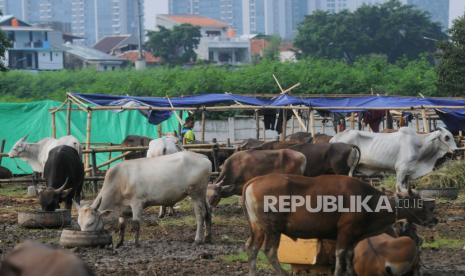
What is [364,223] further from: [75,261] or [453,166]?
[453,166]

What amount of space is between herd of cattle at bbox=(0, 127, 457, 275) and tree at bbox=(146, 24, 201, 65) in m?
70.7

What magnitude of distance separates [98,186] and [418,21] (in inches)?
2729

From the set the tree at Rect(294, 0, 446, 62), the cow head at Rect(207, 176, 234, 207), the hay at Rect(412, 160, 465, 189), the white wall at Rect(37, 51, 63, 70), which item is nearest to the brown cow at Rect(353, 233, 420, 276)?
the cow head at Rect(207, 176, 234, 207)

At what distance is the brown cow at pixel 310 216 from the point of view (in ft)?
37.6

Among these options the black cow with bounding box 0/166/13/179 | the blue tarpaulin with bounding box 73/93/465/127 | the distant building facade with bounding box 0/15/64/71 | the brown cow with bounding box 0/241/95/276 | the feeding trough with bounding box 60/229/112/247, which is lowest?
the black cow with bounding box 0/166/13/179

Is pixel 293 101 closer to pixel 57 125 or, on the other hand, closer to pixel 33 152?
pixel 33 152

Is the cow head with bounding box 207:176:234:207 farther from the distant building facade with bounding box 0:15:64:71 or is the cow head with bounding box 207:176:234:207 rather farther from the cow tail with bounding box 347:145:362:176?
the distant building facade with bounding box 0:15:64:71

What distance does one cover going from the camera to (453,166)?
73.0 ft

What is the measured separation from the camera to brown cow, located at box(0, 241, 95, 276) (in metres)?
4.87

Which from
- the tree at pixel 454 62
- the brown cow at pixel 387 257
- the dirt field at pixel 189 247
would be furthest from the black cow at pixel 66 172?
the tree at pixel 454 62

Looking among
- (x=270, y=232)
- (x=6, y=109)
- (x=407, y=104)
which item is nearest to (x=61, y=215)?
(x=270, y=232)

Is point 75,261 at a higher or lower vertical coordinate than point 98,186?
higher

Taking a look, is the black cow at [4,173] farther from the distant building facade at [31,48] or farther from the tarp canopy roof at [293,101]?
the distant building facade at [31,48]

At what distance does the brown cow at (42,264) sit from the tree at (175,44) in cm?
8820
